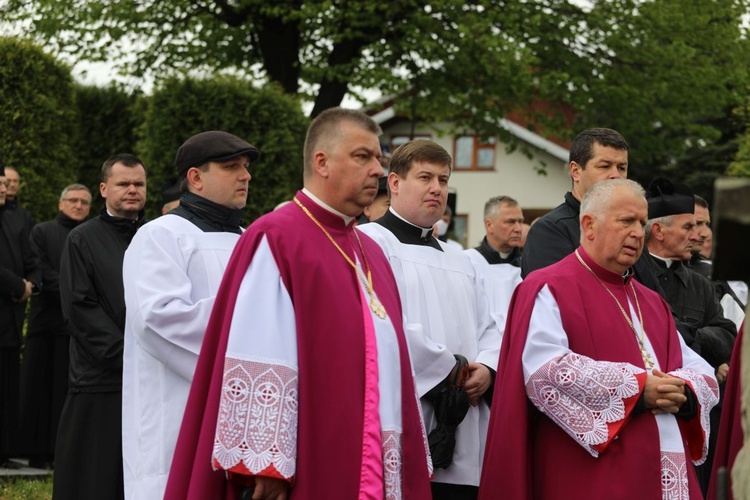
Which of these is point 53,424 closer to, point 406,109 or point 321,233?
point 321,233

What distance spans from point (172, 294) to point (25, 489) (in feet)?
11.2

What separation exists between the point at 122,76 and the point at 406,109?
5.06 m

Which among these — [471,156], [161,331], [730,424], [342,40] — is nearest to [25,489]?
[161,331]

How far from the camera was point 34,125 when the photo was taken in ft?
39.9

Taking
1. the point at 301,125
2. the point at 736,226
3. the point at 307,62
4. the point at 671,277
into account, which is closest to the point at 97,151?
the point at 301,125

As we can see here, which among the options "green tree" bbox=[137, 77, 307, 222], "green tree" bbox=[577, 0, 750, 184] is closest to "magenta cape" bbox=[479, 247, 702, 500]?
"green tree" bbox=[137, 77, 307, 222]

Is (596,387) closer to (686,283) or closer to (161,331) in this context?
(161,331)

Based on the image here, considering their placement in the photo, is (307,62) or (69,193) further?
(307,62)

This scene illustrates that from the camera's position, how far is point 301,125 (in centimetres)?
1371

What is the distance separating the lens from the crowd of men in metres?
4.13

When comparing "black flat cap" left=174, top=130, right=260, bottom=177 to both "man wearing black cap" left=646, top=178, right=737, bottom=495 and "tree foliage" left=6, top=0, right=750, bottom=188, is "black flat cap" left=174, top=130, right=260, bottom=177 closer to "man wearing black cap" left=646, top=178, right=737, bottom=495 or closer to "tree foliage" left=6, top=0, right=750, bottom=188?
"man wearing black cap" left=646, top=178, right=737, bottom=495

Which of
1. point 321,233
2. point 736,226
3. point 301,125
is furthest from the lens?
point 301,125

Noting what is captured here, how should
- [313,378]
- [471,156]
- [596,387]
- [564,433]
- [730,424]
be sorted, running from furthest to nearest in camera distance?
[471,156] < [564,433] < [596,387] < [730,424] < [313,378]

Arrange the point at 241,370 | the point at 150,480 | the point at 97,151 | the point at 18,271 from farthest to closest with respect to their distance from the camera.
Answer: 1. the point at 97,151
2. the point at 18,271
3. the point at 150,480
4. the point at 241,370
